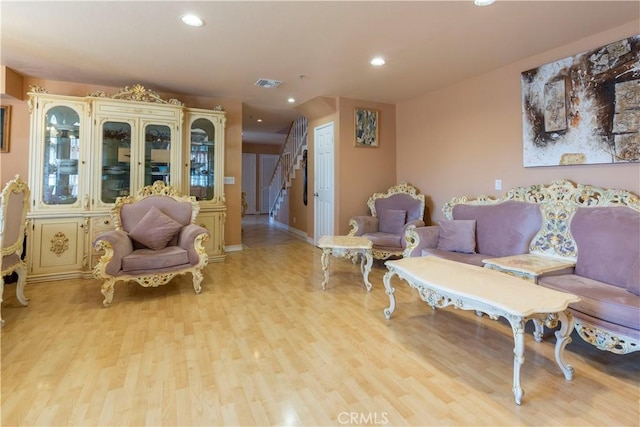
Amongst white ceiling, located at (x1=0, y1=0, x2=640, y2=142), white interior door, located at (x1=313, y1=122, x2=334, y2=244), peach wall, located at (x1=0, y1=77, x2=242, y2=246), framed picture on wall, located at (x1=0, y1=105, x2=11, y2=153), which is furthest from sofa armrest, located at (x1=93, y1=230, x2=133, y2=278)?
white interior door, located at (x1=313, y1=122, x2=334, y2=244)

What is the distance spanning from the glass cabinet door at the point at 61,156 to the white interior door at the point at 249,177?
694 centimetres

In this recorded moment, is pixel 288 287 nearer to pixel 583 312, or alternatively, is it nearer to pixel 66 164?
pixel 583 312

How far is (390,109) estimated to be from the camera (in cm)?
533

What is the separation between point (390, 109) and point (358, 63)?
191 cm

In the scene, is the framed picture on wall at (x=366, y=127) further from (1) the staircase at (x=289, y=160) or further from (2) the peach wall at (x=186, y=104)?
(2) the peach wall at (x=186, y=104)

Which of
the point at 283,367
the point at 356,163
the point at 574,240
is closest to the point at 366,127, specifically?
the point at 356,163

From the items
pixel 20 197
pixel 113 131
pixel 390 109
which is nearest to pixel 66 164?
pixel 113 131

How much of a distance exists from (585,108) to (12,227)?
5.19 meters

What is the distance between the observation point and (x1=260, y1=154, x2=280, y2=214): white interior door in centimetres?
1128

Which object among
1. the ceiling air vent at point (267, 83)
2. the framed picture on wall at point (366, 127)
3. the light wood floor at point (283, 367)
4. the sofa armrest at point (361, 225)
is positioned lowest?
the light wood floor at point (283, 367)

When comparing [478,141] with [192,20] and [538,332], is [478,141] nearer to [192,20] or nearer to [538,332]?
[538,332]

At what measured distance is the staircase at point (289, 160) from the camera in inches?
271

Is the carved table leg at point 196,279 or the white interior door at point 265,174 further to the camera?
the white interior door at point 265,174

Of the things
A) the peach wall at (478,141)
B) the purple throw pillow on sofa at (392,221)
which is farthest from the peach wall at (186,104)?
the peach wall at (478,141)
